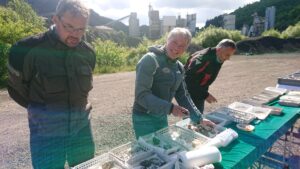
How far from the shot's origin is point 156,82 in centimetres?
240

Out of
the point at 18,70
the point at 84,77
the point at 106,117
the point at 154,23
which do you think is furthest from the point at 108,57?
the point at 154,23

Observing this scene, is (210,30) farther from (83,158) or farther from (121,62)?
(83,158)

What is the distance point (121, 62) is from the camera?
1559 cm

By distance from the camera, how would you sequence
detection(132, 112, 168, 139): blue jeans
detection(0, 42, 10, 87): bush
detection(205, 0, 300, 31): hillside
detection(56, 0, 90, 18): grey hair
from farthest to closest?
1. detection(205, 0, 300, 31): hillside
2. detection(0, 42, 10, 87): bush
3. detection(132, 112, 168, 139): blue jeans
4. detection(56, 0, 90, 18): grey hair

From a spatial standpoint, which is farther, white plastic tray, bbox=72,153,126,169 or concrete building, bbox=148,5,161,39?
concrete building, bbox=148,5,161,39

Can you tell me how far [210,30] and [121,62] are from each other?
1511cm

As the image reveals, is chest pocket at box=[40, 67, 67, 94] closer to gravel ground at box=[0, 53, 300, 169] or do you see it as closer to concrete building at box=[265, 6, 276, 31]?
gravel ground at box=[0, 53, 300, 169]

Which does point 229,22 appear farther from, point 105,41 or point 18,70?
point 18,70

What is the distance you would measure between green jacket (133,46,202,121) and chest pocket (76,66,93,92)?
39 cm

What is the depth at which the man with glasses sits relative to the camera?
1832 millimetres

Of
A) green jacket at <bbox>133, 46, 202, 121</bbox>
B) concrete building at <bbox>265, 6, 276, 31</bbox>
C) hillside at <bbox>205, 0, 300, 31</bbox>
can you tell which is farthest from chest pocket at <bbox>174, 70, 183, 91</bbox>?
hillside at <bbox>205, 0, 300, 31</bbox>

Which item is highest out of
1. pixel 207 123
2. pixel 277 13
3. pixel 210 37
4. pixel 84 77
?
pixel 277 13

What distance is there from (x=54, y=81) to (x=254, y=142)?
158 cm

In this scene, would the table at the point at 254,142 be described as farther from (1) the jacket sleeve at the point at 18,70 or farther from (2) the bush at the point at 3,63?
(2) the bush at the point at 3,63
